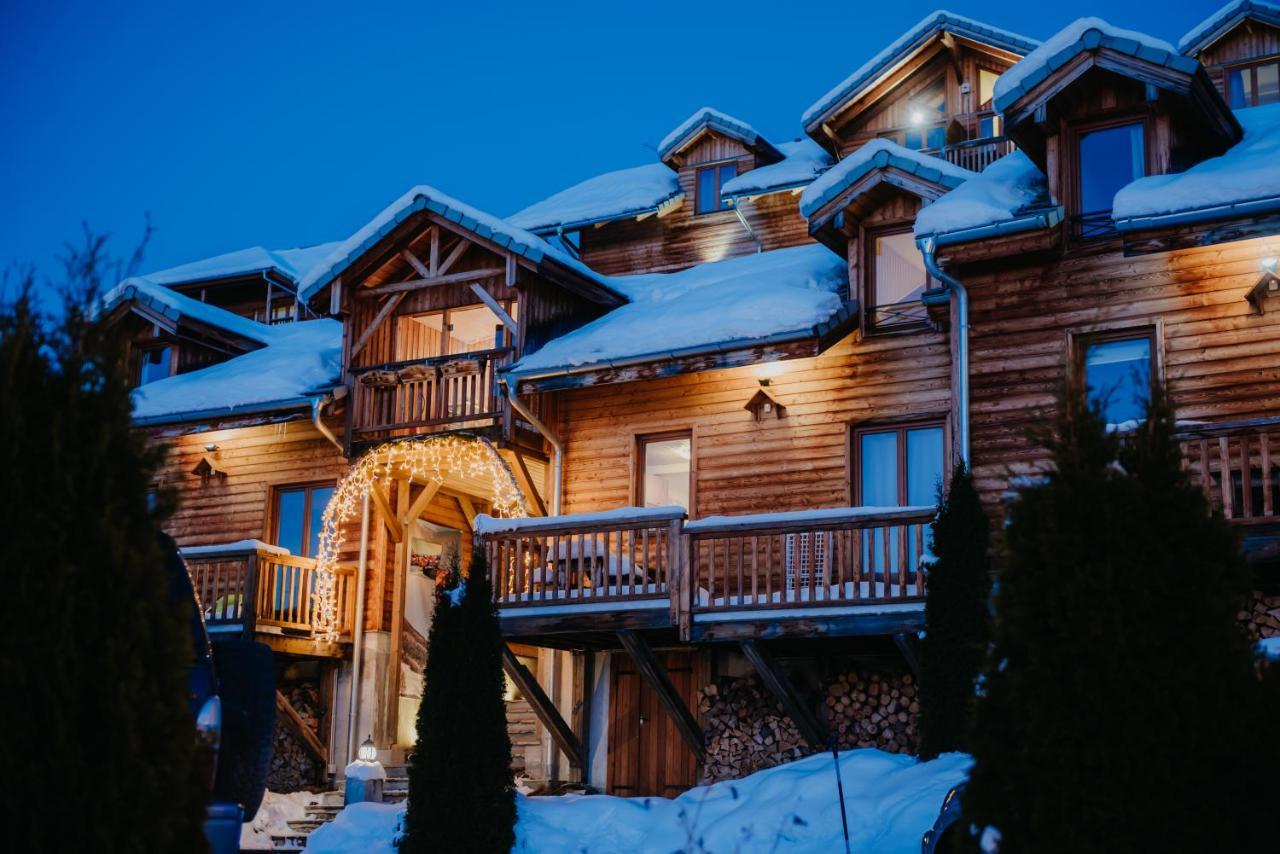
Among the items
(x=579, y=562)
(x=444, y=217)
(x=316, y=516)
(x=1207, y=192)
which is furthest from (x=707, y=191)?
(x=1207, y=192)

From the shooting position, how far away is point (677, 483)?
1912 centimetres

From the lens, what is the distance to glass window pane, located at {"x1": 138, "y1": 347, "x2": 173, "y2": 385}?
983 inches

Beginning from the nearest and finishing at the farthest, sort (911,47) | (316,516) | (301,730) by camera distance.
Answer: (301,730)
(316,516)
(911,47)

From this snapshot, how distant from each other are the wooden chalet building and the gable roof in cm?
4

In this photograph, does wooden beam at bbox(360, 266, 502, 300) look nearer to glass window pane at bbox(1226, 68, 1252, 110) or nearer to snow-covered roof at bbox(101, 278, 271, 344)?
snow-covered roof at bbox(101, 278, 271, 344)

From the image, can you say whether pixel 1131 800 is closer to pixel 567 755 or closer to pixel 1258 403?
pixel 1258 403

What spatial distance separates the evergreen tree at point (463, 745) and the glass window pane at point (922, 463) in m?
5.97

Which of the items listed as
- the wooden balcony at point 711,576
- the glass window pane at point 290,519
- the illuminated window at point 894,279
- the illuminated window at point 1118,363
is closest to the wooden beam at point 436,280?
the glass window pane at point 290,519

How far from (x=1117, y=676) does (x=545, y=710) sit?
12.5 m

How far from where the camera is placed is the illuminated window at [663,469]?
19078 mm

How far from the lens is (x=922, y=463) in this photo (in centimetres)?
1744

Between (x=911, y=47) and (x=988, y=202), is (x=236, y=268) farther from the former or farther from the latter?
(x=988, y=202)

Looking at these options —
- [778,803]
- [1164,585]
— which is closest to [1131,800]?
[1164,585]

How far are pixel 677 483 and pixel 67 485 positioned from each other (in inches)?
564
